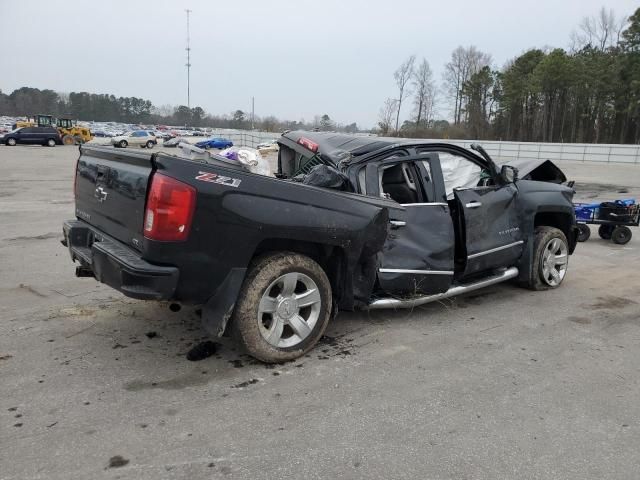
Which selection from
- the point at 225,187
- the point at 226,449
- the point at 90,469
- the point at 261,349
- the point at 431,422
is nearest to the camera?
the point at 90,469

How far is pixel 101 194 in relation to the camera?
13.1ft


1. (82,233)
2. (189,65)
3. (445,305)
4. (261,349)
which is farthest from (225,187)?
(189,65)

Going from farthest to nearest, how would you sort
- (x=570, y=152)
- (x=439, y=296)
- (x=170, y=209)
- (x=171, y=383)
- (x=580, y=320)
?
(x=570, y=152) < (x=580, y=320) < (x=439, y=296) < (x=171, y=383) < (x=170, y=209)

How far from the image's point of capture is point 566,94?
69875mm

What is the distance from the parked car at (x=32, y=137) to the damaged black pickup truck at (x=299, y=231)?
142 feet

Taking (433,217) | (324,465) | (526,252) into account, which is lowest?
(324,465)

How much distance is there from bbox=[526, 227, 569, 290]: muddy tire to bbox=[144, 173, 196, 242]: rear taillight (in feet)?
13.4

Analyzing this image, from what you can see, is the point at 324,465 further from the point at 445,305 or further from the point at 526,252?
the point at 526,252

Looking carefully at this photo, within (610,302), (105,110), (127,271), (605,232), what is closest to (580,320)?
(610,302)

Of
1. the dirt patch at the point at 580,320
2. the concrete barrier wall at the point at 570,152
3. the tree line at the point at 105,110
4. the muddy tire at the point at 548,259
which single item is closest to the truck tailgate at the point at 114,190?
the dirt patch at the point at 580,320

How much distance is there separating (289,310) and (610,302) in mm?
3828

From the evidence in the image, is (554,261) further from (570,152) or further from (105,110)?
(105,110)

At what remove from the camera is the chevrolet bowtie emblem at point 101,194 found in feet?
12.9

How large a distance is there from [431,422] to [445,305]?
238 cm
